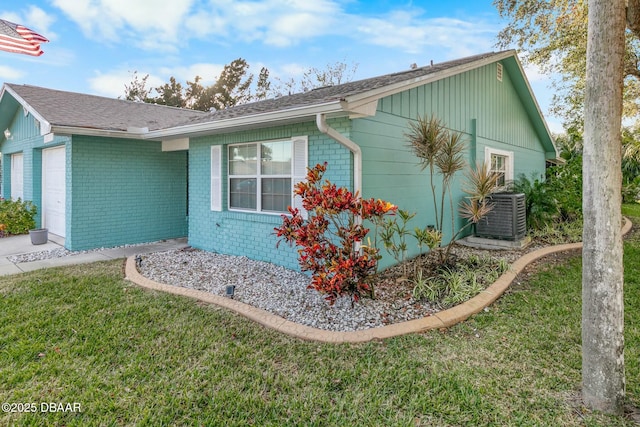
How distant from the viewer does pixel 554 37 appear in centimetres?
989

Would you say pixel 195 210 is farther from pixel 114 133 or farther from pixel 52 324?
pixel 52 324

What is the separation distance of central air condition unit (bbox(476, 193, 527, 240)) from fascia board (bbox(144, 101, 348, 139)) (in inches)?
182

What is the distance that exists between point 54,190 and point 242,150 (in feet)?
19.6

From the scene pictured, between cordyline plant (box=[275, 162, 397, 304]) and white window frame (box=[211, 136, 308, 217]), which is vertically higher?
white window frame (box=[211, 136, 308, 217])

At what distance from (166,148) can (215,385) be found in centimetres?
718

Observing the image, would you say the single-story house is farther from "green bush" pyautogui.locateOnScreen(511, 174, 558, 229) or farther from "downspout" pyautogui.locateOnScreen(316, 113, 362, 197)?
"green bush" pyautogui.locateOnScreen(511, 174, 558, 229)

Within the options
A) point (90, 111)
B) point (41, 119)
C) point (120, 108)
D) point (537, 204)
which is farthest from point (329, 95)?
point (120, 108)

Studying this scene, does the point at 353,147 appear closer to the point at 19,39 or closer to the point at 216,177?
the point at 216,177

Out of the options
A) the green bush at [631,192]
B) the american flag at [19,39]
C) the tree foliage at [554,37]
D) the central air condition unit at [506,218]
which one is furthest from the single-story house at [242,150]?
the green bush at [631,192]

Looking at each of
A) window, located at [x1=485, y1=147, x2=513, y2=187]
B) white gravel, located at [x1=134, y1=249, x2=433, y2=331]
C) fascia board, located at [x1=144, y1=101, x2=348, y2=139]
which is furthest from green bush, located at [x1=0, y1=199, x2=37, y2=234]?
window, located at [x1=485, y1=147, x2=513, y2=187]

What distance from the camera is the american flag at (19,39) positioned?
24.1 ft

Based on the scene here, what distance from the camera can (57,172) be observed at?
351 inches

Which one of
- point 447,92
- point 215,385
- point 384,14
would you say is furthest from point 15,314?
point 384,14

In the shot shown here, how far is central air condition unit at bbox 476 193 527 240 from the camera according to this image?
7172mm
